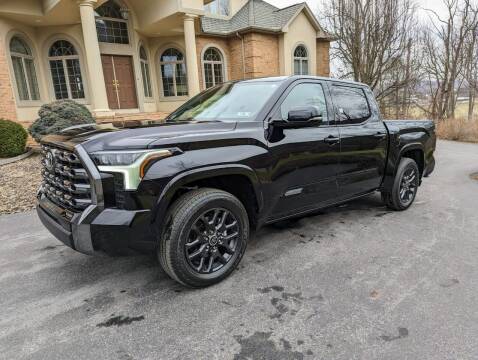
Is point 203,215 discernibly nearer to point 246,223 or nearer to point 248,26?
point 246,223

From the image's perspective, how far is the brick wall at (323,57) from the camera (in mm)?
20484

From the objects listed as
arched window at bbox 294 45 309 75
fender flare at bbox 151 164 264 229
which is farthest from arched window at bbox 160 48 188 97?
fender flare at bbox 151 164 264 229

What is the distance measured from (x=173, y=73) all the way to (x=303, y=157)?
14.9 metres

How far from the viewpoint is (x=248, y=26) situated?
16703mm

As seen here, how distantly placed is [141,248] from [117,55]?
1411 centimetres

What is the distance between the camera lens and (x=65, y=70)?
13758mm

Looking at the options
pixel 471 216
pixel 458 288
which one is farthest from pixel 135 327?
pixel 471 216

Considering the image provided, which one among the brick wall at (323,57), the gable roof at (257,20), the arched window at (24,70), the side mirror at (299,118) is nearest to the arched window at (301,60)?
the brick wall at (323,57)

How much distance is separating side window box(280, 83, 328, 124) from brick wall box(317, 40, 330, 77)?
58.4 ft

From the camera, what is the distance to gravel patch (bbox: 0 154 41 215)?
20.1 ft

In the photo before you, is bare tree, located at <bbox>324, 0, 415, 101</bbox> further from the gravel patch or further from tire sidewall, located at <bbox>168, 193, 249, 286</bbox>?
tire sidewall, located at <bbox>168, 193, 249, 286</bbox>

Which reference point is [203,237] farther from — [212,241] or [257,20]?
[257,20]

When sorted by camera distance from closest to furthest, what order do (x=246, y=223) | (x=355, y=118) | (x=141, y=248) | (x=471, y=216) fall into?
(x=141, y=248) → (x=246, y=223) → (x=355, y=118) → (x=471, y=216)

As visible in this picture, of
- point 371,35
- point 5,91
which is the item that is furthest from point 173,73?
point 371,35
